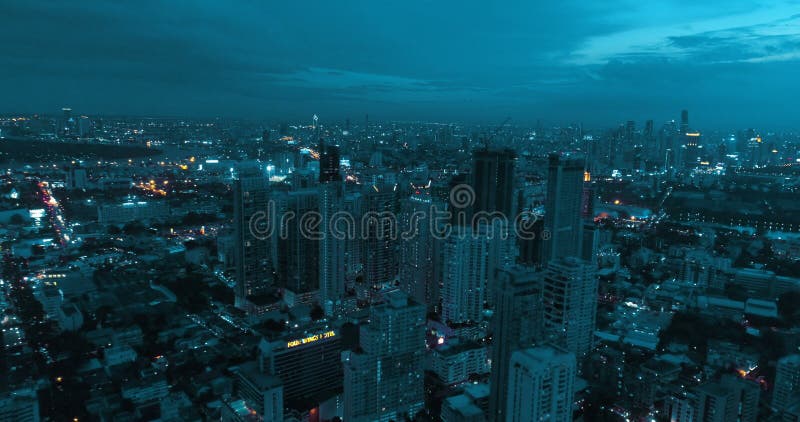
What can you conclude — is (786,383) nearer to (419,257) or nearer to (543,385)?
(543,385)

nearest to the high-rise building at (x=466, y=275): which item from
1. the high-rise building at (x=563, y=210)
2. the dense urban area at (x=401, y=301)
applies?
the dense urban area at (x=401, y=301)

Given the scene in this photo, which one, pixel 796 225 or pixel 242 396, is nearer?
pixel 242 396

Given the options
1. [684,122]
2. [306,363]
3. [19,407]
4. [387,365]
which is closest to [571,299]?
[387,365]

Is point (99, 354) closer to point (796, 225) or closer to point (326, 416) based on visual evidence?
point (326, 416)

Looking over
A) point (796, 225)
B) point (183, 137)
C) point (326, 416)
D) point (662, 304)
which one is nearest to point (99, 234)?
point (326, 416)

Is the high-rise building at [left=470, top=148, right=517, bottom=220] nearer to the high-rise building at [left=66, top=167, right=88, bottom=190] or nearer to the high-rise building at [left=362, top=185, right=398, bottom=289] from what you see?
the high-rise building at [left=362, top=185, right=398, bottom=289]

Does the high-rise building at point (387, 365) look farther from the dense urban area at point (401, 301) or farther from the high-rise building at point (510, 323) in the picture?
the high-rise building at point (510, 323)
